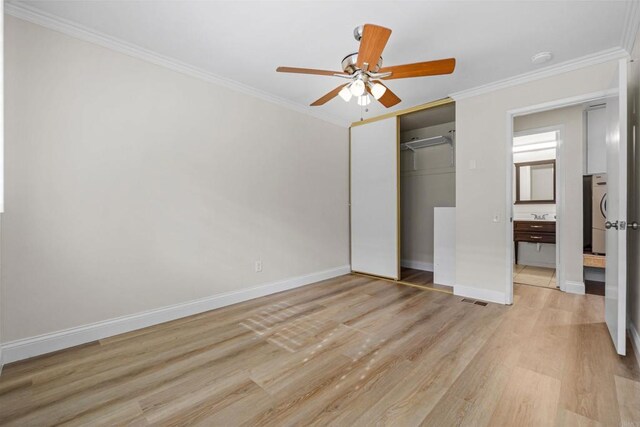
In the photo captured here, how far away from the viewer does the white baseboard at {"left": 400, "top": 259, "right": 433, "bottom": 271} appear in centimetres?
477

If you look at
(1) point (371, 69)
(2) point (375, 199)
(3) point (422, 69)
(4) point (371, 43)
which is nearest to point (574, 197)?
(2) point (375, 199)

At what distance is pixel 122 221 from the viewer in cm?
239

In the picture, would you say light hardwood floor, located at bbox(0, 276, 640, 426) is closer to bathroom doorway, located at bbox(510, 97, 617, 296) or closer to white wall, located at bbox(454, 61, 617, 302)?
white wall, located at bbox(454, 61, 617, 302)

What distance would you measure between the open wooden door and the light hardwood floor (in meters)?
→ 0.25

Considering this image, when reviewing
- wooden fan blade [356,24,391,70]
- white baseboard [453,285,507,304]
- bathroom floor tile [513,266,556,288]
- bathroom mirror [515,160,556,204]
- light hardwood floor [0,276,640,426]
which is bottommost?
light hardwood floor [0,276,640,426]

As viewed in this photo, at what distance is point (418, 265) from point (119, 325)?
4224 mm

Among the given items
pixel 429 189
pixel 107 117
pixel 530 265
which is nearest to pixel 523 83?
pixel 429 189

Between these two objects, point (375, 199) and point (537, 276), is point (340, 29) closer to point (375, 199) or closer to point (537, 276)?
point (375, 199)

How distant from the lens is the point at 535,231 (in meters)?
4.76

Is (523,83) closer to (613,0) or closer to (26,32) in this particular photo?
(613,0)

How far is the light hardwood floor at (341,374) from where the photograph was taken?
1.46 metres

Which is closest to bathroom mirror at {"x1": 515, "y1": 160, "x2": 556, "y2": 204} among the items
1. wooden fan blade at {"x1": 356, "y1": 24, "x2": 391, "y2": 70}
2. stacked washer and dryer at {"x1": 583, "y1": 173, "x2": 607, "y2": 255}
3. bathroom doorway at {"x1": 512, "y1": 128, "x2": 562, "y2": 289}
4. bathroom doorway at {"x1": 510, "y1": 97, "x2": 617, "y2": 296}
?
bathroom doorway at {"x1": 512, "y1": 128, "x2": 562, "y2": 289}

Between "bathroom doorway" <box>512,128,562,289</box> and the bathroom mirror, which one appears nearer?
"bathroom doorway" <box>512,128,562,289</box>

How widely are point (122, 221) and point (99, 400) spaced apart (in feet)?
4.39
